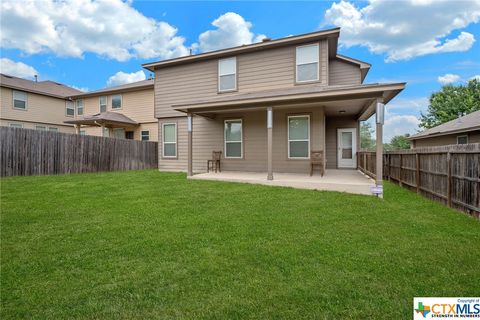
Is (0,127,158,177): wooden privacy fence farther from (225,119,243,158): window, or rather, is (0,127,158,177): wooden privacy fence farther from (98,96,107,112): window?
(98,96,107,112): window

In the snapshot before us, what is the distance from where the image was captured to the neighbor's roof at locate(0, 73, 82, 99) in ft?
57.0

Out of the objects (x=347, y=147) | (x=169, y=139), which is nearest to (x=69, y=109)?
(x=169, y=139)

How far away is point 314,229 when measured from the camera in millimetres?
3932

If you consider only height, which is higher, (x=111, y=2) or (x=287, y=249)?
(x=111, y=2)

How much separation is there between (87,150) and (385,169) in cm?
1306

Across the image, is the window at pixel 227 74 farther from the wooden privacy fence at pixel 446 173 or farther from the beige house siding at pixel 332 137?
the wooden privacy fence at pixel 446 173

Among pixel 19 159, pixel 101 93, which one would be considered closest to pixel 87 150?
pixel 19 159

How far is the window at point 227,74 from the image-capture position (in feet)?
35.4

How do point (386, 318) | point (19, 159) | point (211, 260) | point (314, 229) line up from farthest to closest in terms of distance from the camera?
point (19, 159) < point (314, 229) < point (211, 260) < point (386, 318)

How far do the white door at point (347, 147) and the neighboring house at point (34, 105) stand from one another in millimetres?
20183

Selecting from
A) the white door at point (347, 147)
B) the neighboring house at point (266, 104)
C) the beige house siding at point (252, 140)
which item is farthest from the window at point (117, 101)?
the white door at point (347, 147)

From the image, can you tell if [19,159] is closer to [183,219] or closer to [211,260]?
[183,219]

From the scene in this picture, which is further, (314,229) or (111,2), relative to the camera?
(111,2)

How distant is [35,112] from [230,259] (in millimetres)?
22001
